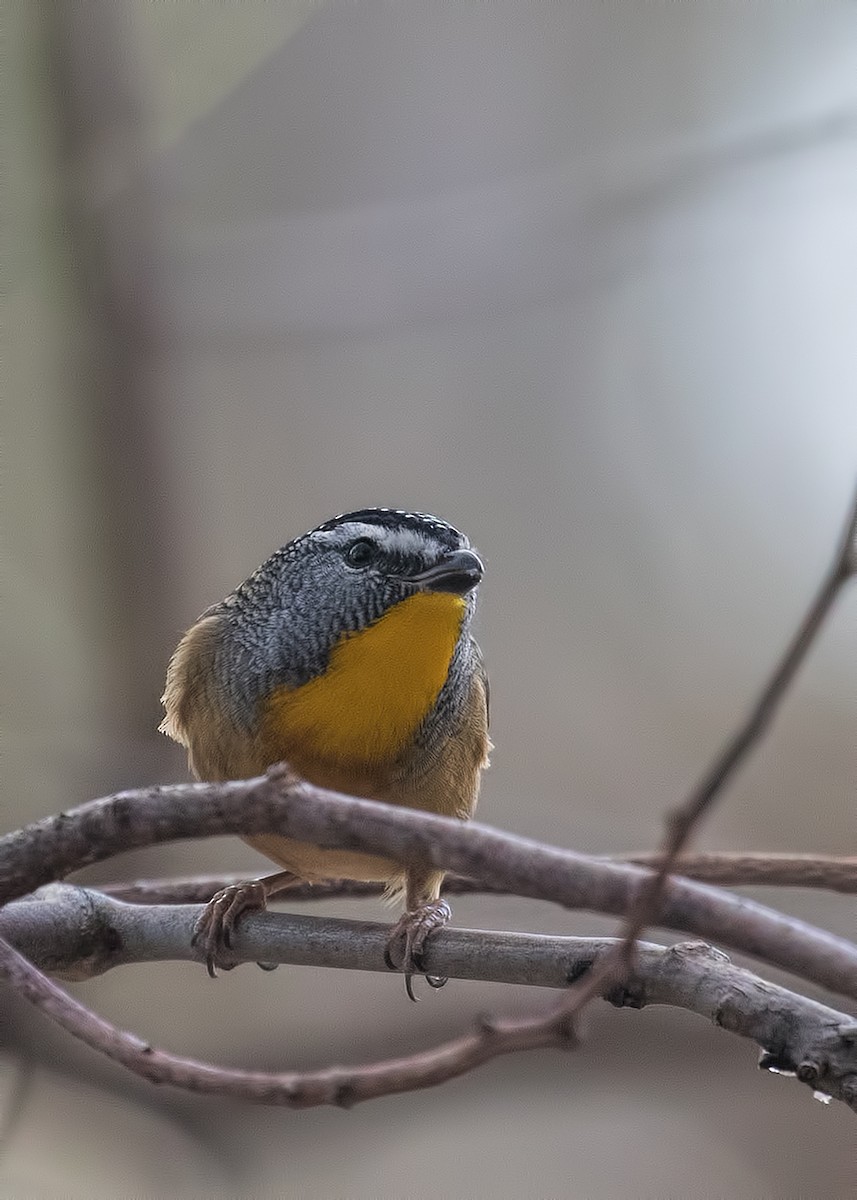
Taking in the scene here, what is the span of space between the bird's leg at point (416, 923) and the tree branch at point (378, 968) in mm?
35

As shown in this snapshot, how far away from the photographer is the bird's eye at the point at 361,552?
3.00 metres

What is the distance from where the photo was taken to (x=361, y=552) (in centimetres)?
302

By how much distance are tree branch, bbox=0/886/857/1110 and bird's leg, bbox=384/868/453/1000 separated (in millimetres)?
35

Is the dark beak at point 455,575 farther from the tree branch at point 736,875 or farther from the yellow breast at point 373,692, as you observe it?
the tree branch at point 736,875

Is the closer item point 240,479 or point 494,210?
point 494,210

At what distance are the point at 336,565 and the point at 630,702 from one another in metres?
3.47

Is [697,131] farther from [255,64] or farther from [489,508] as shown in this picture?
[489,508]

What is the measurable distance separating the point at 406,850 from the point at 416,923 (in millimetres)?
1261

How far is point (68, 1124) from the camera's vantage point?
12.0ft

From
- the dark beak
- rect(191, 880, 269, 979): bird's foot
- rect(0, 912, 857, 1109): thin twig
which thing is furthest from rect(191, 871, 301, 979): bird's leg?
the dark beak

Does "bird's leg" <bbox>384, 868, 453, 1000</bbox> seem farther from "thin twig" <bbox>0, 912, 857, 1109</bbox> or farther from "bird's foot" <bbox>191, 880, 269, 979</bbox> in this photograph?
"bird's foot" <bbox>191, 880, 269, 979</bbox>

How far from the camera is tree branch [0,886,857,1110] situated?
1240mm

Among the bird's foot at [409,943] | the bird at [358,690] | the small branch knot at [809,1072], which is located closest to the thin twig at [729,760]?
the small branch knot at [809,1072]

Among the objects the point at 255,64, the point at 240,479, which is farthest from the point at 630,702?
the point at 255,64
